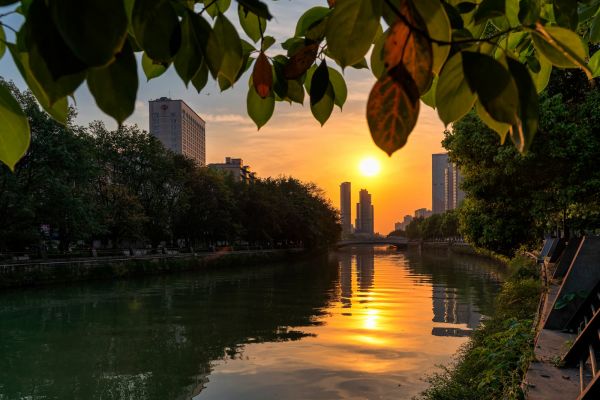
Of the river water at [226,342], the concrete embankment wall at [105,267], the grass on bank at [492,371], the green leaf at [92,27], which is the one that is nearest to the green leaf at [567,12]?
the green leaf at [92,27]

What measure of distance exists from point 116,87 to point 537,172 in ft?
55.8

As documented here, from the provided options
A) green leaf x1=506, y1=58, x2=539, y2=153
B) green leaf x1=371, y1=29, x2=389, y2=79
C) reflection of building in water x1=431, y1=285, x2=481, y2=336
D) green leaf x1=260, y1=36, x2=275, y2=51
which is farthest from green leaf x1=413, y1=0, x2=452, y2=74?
reflection of building in water x1=431, y1=285, x2=481, y2=336

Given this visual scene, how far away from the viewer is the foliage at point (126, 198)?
1141 inches

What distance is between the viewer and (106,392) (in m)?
10.3

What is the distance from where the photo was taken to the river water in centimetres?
1062

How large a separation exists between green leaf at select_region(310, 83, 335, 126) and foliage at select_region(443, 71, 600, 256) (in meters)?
14.5

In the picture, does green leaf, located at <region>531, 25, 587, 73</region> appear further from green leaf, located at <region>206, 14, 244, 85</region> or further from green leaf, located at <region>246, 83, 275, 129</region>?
green leaf, located at <region>246, 83, 275, 129</region>

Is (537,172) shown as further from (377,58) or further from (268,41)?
(377,58)

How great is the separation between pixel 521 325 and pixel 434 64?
10686mm

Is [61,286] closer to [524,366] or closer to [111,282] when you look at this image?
[111,282]

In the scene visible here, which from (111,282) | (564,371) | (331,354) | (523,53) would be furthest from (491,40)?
(111,282)

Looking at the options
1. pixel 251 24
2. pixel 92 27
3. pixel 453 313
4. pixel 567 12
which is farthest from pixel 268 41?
pixel 453 313

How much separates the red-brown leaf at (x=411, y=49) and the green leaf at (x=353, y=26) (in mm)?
35

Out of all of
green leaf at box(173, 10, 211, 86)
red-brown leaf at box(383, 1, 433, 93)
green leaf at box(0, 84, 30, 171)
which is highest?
green leaf at box(173, 10, 211, 86)
